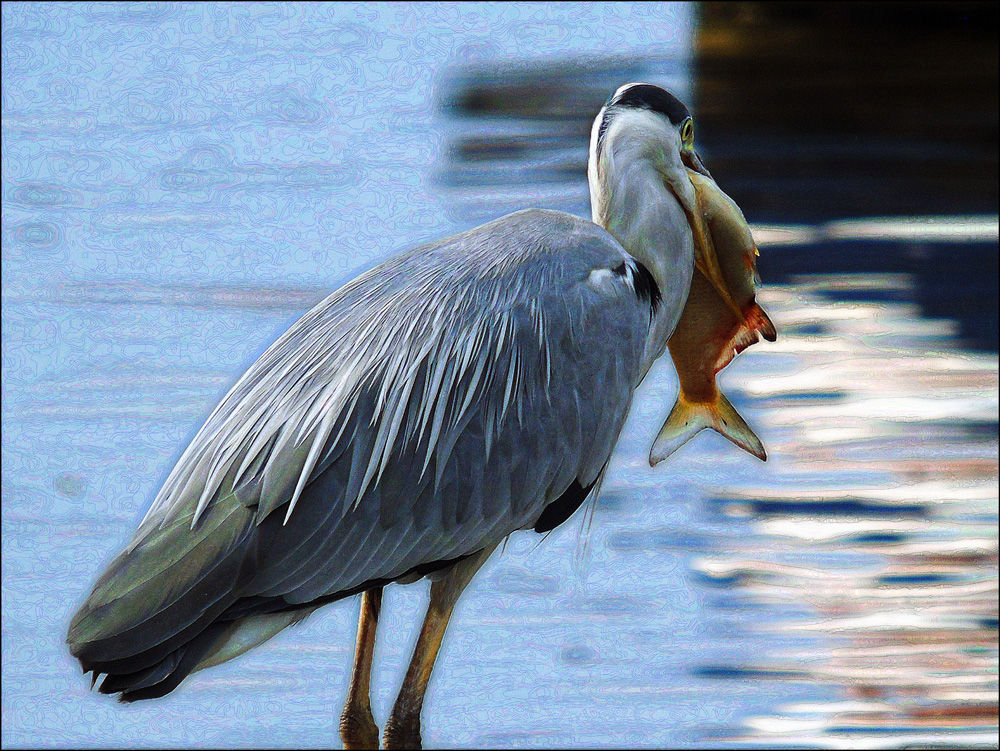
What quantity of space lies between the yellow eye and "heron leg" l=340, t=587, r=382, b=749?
42.7 inches

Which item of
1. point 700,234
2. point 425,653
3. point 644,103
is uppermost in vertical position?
point 644,103

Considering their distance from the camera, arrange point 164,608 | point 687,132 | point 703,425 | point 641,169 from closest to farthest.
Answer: point 164,608 → point 641,169 → point 687,132 → point 703,425

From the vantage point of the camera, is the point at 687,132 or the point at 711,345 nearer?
the point at 687,132

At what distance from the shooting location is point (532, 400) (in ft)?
7.75

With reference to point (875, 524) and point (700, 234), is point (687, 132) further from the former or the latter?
point (875, 524)

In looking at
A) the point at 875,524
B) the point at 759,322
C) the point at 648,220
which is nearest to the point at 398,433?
the point at 648,220

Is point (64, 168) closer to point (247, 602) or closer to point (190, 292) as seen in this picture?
point (190, 292)

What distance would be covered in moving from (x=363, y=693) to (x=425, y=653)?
0.16m

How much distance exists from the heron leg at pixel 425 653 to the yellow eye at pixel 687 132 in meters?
0.92

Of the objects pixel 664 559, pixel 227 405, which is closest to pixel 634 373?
pixel 227 405

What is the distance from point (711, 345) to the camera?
2.87 meters

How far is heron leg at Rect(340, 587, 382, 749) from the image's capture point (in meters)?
2.49

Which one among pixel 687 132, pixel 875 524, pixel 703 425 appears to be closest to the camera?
pixel 687 132

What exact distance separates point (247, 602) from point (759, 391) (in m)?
3.10
